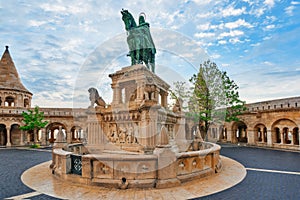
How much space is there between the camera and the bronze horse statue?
1356cm

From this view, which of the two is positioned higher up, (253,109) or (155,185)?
(253,109)

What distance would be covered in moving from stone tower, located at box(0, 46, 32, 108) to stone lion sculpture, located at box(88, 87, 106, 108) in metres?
24.0

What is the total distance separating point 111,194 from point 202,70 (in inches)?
833

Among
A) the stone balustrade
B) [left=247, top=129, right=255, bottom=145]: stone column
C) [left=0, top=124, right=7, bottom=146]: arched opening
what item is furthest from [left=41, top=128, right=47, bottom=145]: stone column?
[left=247, top=129, right=255, bottom=145]: stone column

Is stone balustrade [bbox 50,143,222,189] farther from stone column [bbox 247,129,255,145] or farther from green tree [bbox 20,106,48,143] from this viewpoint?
green tree [bbox 20,106,48,143]

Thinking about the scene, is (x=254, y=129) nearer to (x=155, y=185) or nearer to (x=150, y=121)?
(x=150, y=121)

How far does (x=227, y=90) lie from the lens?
2528 cm

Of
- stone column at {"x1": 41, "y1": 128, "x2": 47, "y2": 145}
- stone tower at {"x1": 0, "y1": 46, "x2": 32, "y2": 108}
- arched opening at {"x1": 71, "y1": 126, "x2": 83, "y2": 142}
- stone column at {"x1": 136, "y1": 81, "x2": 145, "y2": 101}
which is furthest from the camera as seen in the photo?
arched opening at {"x1": 71, "y1": 126, "x2": 83, "y2": 142}

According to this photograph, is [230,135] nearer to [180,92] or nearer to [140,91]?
[180,92]

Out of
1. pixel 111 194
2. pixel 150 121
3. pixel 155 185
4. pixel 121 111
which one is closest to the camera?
pixel 111 194

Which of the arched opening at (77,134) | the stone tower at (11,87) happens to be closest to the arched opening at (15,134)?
the stone tower at (11,87)

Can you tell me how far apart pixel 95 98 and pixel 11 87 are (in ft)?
81.5

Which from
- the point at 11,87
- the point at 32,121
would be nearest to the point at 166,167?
the point at 32,121

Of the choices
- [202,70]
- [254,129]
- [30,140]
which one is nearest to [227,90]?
[202,70]
